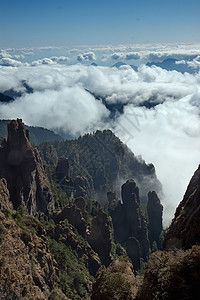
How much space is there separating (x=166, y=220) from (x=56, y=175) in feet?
232

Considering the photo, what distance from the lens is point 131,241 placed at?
90938 mm

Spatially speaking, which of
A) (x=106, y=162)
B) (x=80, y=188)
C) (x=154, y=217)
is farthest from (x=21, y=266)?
(x=106, y=162)

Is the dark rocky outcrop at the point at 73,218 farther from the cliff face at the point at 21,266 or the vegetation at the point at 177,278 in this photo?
the vegetation at the point at 177,278

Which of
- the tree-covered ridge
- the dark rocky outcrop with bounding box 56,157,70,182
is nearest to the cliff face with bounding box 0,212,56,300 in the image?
the dark rocky outcrop with bounding box 56,157,70,182

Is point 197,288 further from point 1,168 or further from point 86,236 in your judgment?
point 86,236

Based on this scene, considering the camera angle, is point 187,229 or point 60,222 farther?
point 60,222

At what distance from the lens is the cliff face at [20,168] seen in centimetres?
6122

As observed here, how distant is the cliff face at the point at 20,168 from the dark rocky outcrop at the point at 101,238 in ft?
46.6

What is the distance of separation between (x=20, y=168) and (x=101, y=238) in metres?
26.9

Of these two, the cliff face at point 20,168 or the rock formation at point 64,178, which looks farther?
the rock formation at point 64,178

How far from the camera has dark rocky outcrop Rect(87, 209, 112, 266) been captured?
6919 cm

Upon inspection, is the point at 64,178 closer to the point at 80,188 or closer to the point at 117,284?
the point at 80,188

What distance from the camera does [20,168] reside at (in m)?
64.4

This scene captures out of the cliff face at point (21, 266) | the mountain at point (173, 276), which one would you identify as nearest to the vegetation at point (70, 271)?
the cliff face at point (21, 266)
